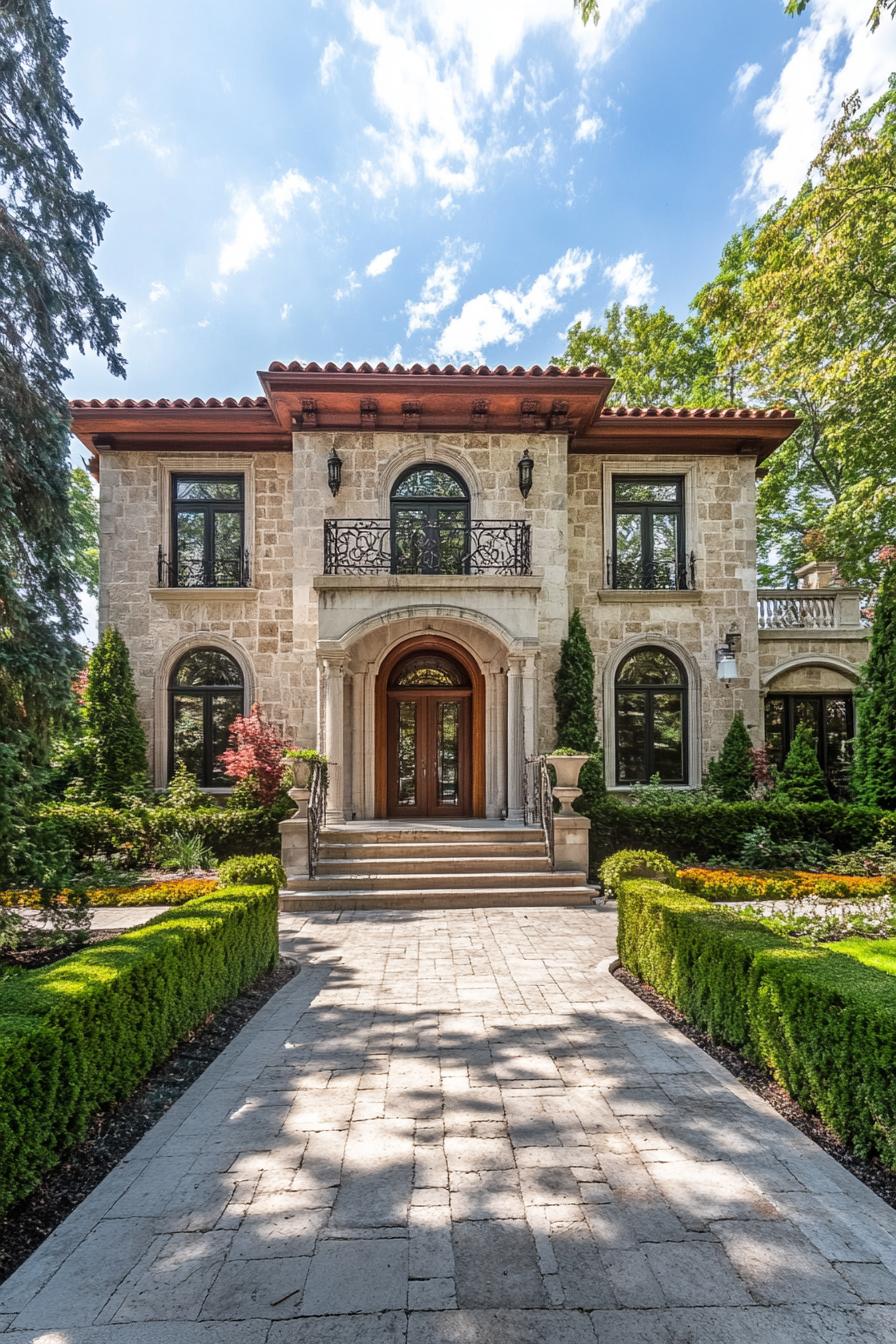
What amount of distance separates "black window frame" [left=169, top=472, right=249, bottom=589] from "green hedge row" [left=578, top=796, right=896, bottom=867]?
770 centimetres

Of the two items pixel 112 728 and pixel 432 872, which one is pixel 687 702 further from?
pixel 112 728

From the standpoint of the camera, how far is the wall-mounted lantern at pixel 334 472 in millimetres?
11070

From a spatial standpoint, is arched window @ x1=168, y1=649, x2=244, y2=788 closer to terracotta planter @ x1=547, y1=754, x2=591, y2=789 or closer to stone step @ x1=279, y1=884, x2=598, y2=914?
stone step @ x1=279, y1=884, x2=598, y2=914

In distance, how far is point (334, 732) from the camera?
10.1 m

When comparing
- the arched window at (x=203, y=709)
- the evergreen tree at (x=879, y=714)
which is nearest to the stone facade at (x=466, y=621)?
the arched window at (x=203, y=709)

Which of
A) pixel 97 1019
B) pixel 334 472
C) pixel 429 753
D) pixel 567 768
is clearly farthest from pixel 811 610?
pixel 97 1019

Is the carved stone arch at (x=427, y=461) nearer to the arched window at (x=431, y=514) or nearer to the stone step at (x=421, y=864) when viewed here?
the arched window at (x=431, y=514)

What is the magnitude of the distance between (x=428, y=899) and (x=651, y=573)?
7.45 m

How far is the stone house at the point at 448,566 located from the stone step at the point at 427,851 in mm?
1612

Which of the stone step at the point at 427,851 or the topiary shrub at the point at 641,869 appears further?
the stone step at the point at 427,851

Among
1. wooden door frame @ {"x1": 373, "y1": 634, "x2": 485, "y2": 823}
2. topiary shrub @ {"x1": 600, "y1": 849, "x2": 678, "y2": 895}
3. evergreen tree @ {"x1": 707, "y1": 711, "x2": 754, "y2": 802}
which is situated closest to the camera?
topiary shrub @ {"x1": 600, "y1": 849, "x2": 678, "y2": 895}

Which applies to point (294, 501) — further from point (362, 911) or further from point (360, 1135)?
point (360, 1135)

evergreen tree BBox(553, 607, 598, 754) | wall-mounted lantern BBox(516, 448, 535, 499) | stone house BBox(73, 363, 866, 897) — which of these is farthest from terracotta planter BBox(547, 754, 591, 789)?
wall-mounted lantern BBox(516, 448, 535, 499)

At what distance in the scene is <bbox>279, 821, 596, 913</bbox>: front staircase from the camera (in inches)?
321
